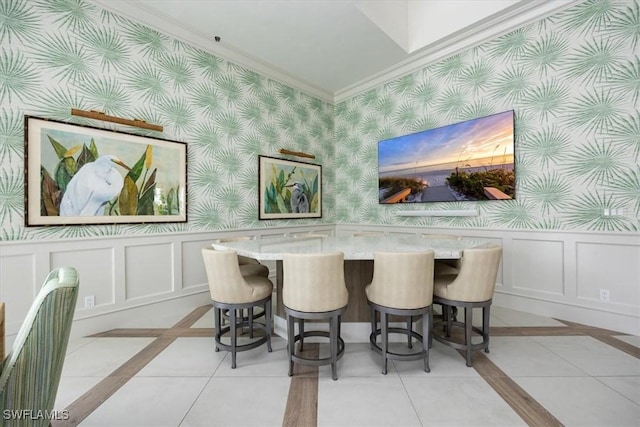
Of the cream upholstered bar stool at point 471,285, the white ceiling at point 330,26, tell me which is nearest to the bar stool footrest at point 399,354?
the cream upholstered bar stool at point 471,285

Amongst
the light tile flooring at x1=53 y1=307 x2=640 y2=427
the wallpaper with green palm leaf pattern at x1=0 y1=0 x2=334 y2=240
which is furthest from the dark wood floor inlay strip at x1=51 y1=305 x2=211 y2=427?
the wallpaper with green palm leaf pattern at x1=0 y1=0 x2=334 y2=240

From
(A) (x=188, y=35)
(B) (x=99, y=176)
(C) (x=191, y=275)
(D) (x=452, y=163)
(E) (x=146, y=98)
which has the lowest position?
(C) (x=191, y=275)

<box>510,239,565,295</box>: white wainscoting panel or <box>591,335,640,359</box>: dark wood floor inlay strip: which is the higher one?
<box>510,239,565,295</box>: white wainscoting panel

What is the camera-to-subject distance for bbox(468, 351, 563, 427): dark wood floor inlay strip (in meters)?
1.49

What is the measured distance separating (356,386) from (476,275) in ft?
3.84

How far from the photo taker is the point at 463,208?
3.57 m

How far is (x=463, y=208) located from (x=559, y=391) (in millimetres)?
2239

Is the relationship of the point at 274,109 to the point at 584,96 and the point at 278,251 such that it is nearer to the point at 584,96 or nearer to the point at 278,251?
the point at 278,251

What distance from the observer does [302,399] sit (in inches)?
66.2

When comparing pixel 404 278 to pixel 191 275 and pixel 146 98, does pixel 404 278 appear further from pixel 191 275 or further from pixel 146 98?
pixel 146 98

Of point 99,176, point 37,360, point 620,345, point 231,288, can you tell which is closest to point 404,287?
point 231,288

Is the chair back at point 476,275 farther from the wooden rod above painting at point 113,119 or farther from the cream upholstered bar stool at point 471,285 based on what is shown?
the wooden rod above painting at point 113,119

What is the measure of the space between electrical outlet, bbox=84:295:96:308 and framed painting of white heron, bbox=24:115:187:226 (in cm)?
74

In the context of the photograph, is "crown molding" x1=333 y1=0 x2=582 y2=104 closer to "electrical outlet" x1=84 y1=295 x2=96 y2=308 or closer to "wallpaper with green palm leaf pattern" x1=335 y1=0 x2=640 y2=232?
"wallpaper with green palm leaf pattern" x1=335 y1=0 x2=640 y2=232
